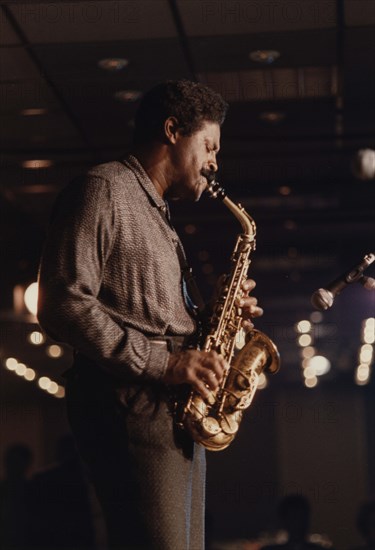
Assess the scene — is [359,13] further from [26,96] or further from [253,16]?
[26,96]

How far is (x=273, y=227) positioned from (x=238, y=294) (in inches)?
275

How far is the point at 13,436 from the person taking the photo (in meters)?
22.7

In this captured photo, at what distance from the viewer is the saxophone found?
2490 millimetres

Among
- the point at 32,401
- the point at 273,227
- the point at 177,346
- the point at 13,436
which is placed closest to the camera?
the point at 177,346

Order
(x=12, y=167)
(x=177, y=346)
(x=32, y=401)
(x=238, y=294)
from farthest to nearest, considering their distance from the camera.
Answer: (x=32, y=401) → (x=12, y=167) → (x=238, y=294) → (x=177, y=346)

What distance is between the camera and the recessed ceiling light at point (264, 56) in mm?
5973

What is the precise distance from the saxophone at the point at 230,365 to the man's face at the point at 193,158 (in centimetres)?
5

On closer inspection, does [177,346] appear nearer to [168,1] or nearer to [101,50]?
[168,1]

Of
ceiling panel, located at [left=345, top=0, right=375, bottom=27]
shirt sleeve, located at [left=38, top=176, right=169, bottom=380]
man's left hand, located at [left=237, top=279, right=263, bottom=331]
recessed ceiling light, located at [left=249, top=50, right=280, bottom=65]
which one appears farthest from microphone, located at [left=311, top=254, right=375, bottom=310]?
recessed ceiling light, located at [left=249, top=50, right=280, bottom=65]

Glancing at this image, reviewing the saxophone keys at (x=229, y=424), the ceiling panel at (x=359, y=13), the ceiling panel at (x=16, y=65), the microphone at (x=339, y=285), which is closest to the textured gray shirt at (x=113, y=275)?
the saxophone keys at (x=229, y=424)

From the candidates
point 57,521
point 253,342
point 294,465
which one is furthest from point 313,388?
point 253,342

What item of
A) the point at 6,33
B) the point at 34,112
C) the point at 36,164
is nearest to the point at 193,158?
the point at 6,33

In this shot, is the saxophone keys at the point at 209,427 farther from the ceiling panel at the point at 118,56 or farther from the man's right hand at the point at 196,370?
the ceiling panel at the point at 118,56

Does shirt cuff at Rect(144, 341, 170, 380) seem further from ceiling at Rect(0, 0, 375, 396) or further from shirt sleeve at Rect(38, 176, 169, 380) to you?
ceiling at Rect(0, 0, 375, 396)
